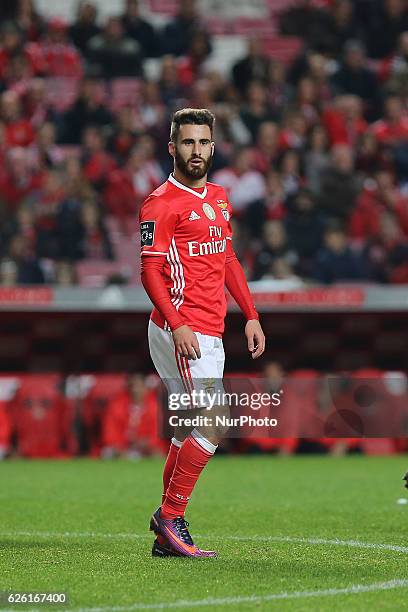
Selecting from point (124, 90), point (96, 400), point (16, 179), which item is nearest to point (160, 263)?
point (96, 400)

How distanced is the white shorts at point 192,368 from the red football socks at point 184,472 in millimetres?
188

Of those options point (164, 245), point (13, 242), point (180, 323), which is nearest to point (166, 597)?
point (180, 323)

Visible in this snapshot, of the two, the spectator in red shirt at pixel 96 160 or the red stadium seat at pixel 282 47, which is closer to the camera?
the spectator in red shirt at pixel 96 160

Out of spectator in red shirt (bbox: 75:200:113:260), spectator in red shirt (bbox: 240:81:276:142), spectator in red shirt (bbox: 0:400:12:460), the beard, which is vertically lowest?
spectator in red shirt (bbox: 0:400:12:460)

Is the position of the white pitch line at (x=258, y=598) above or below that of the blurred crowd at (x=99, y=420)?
above

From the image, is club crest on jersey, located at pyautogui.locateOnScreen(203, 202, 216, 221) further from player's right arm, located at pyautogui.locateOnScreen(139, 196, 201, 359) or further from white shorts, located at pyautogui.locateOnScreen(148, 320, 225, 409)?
white shorts, located at pyautogui.locateOnScreen(148, 320, 225, 409)

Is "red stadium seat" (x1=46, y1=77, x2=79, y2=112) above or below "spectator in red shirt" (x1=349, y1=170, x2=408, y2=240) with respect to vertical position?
Answer: above

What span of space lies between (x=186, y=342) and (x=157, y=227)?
0.55 metres

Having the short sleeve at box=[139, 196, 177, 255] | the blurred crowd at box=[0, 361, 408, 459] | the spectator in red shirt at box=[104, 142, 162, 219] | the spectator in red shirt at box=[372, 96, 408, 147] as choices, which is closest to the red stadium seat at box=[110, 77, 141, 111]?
the spectator in red shirt at box=[104, 142, 162, 219]

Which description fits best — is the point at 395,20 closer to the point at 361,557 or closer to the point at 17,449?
the point at 17,449

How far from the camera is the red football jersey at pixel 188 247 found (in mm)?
5820

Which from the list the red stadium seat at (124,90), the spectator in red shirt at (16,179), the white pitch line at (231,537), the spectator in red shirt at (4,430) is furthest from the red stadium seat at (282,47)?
the white pitch line at (231,537)

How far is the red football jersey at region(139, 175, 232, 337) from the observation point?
19.1ft

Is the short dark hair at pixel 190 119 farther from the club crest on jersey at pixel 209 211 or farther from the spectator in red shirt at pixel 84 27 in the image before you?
the spectator in red shirt at pixel 84 27
